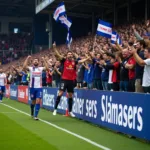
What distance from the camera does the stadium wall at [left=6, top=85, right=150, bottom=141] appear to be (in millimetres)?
8820

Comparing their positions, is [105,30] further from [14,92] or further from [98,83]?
[14,92]

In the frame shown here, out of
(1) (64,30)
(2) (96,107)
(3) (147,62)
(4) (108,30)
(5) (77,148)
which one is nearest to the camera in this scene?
(5) (77,148)

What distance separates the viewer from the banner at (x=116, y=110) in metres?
8.84

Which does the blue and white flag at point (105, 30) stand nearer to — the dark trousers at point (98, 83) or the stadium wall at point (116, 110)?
the dark trousers at point (98, 83)

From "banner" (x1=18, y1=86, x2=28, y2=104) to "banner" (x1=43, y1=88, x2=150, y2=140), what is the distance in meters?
10.2

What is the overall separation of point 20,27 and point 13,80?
34134mm

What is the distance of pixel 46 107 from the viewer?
19000 mm

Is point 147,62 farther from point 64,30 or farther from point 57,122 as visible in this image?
point 64,30

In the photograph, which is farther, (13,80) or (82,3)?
(82,3)

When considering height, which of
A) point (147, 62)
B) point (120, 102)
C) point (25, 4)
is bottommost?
point (120, 102)

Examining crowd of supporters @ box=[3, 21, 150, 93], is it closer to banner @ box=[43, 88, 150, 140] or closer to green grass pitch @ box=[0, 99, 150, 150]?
banner @ box=[43, 88, 150, 140]

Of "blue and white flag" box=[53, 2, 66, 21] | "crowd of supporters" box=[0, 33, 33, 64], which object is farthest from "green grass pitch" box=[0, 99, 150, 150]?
"crowd of supporters" box=[0, 33, 33, 64]

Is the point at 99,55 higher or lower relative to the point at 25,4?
lower

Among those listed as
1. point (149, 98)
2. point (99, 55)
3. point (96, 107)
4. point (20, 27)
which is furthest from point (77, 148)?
point (20, 27)
